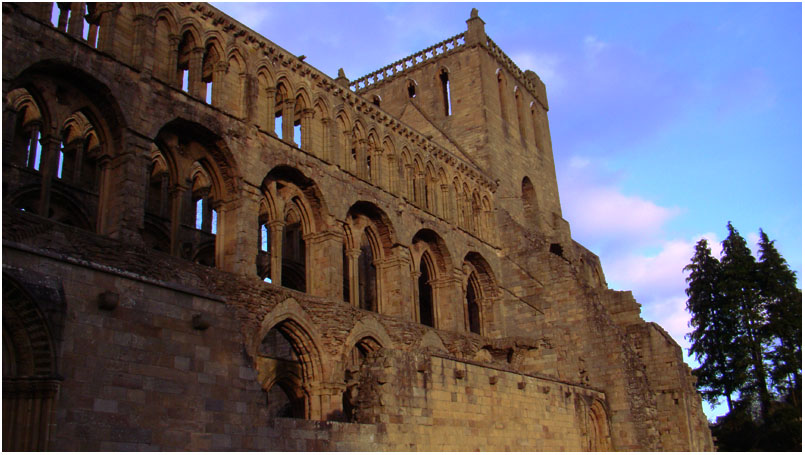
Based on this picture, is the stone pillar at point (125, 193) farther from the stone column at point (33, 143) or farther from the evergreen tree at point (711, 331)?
the evergreen tree at point (711, 331)

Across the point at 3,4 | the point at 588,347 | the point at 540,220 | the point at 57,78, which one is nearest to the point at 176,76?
the point at 57,78

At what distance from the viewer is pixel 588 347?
85.8 ft

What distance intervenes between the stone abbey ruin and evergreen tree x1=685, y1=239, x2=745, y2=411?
5.37 meters

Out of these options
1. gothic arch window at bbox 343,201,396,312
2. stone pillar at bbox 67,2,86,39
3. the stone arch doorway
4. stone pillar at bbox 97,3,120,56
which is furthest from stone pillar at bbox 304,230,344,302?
the stone arch doorway

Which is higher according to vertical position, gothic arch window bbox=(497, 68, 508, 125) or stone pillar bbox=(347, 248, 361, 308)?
gothic arch window bbox=(497, 68, 508, 125)

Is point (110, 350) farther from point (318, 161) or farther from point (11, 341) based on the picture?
point (318, 161)

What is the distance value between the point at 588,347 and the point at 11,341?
2003 centimetres

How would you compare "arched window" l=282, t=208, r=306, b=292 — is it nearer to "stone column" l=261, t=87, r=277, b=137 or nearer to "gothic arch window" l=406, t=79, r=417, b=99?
"stone column" l=261, t=87, r=277, b=137

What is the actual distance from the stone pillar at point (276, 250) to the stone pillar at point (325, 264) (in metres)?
0.94

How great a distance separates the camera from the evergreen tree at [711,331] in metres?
33.0

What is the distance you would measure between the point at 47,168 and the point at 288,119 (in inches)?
272

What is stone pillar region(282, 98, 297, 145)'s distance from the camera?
814 inches

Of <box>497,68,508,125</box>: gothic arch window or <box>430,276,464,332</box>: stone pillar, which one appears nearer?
<box>430,276,464,332</box>: stone pillar

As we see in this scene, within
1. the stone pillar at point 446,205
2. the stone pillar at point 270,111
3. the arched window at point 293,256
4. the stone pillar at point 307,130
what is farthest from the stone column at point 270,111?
the stone pillar at point 446,205
